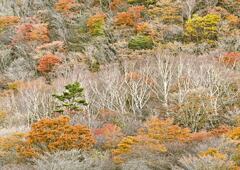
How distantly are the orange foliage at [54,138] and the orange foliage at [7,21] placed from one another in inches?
1619

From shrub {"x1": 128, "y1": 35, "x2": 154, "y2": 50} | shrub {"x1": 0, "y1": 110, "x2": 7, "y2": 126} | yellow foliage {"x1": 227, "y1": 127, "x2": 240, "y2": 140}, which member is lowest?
shrub {"x1": 0, "y1": 110, "x2": 7, "y2": 126}

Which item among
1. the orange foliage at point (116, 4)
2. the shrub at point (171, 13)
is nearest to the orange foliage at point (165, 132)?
the shrub at point (171, 13)

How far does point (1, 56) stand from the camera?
63.1m

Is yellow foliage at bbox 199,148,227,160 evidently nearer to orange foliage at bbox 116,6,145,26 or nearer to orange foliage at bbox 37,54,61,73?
orange foliage at bbox 37,54,61,73

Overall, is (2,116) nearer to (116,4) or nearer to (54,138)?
(54,138)

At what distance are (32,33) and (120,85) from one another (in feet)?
84.9

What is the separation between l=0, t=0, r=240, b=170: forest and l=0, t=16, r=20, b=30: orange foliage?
0.14m

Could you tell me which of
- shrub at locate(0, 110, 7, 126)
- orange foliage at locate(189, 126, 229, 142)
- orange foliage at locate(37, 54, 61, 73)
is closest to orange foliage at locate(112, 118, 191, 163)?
orange foliage at locate(189, 126, 229, 142)

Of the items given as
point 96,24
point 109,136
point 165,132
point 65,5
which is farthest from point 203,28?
point 165,132

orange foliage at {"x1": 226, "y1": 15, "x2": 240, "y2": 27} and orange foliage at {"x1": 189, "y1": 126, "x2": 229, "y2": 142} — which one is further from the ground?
orange foliage at {"x1": 226, "y1": 15, "x2": 240, "y2": 27}

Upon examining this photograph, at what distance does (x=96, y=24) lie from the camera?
66250mm

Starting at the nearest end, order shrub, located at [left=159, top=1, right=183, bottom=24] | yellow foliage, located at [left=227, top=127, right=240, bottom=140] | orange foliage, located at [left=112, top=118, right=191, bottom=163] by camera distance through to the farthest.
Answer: yellow foliage, located at [left=227, top=127, right=240, bottom=140], orange foliage, located at [left=112, top=118, right=191, bottom=163], shrub, located at [left=159, top=1, right=183, bottom=24]

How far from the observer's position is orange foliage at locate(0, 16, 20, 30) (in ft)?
229

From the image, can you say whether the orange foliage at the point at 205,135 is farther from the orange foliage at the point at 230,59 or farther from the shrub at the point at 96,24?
the shrub at the point at 96,24
